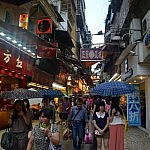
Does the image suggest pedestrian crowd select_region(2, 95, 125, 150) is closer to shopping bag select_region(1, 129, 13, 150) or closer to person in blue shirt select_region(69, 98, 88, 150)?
person in blue shirt select_region(69, 98, 88, 150)

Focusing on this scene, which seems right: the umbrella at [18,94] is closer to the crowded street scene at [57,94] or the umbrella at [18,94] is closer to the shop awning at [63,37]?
the crowded street scene at [57,94]

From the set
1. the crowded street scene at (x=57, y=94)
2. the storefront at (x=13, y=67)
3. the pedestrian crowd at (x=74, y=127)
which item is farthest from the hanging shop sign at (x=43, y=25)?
the pedestrian crowd at (x=74, y=127)

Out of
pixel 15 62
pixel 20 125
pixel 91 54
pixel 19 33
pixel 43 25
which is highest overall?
pixel 43 25

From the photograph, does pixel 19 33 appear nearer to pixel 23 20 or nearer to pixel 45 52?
pixel 23 20

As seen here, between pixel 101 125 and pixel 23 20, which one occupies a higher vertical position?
pixel 23 20

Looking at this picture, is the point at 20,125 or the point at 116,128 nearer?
the point at 20,125

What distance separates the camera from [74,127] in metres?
8.55

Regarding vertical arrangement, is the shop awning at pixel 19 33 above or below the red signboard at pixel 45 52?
above

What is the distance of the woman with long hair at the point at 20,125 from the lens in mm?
5680

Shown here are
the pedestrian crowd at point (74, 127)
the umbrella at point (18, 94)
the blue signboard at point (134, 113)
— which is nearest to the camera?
the pedestrian crowd at point (74, 127)

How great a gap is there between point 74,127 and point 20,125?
3011 mm

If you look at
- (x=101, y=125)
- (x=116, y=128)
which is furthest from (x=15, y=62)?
(x=116, y=128)

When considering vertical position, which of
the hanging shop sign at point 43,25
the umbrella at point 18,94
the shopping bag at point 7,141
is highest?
the hanging shop sign at point 43,25

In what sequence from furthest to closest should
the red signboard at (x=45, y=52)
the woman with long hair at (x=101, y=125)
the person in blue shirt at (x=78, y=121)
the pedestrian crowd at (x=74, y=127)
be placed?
the red signboard at (x=45, y=52) < the person in blue shirt at (x=78, y=121) < the woman with long hair at (x=101, y=125) < the pedestrian crowd at (x=74, y=127)
